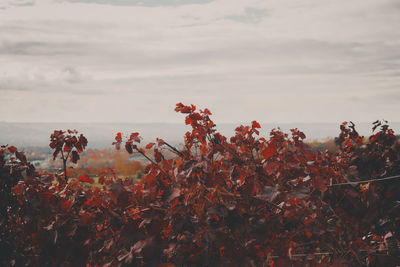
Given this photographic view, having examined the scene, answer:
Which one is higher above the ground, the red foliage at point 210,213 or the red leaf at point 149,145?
the red leaf at point 149,145

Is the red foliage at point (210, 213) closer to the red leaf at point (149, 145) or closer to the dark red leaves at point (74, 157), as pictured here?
the red leaf at point (149, 145)

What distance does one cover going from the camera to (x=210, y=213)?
2090 mm

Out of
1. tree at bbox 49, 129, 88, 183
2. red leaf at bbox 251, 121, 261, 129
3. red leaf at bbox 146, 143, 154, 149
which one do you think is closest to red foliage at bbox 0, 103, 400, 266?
red leaf at bbox 146, 143, 154, 149

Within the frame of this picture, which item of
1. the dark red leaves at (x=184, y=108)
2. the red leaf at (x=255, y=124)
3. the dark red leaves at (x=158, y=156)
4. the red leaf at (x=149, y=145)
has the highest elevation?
the dark red leaves at (x=184, y=108)

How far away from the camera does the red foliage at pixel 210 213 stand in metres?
2.24

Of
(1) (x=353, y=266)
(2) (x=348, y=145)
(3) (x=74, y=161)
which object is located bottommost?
(1) (x=353, y=266)

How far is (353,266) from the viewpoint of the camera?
2.94 meters

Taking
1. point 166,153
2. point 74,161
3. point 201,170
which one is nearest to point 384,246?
point 201,170

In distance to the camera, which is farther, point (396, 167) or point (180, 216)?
point (396, 167)

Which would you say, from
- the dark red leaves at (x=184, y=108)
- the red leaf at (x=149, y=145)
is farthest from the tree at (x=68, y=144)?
the dark red leaves at (x=184, y=108)

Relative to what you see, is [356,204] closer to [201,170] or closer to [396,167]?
[396,167]

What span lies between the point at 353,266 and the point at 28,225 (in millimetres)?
2595

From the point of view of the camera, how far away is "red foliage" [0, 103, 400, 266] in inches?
88.1

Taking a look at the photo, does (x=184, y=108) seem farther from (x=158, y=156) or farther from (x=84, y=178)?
(x=84, y=178)
